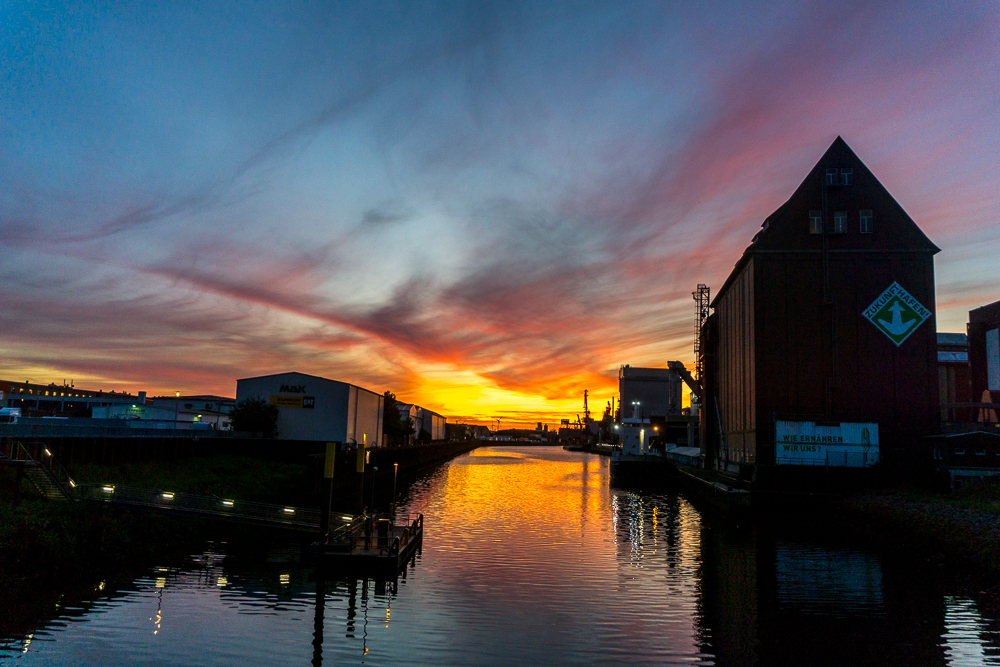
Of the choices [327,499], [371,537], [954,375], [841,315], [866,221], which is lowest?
[371,537]

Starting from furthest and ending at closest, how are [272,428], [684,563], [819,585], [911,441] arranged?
[272,428], [911,441], [684,563], [819,585]

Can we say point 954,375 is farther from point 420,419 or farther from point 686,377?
point 420,419

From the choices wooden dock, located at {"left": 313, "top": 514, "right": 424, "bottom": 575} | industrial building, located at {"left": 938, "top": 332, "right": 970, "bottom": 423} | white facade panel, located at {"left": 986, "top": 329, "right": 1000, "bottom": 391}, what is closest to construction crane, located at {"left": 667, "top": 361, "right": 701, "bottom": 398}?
industrial building, located at {"left": 938, "top": 332, "right": 970, "bottom": 423}

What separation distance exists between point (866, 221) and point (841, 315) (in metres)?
7.61

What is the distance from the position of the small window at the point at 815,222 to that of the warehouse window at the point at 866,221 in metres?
2.91

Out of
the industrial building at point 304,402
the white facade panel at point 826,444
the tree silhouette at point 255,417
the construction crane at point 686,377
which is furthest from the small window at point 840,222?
the tree silhouette at point 255,417

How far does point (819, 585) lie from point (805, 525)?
18.3 m

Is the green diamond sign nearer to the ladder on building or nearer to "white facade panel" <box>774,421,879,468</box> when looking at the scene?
"white facade panel" <box>774,421,879,468</box>

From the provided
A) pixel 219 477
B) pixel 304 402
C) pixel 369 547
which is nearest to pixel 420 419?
pixel 304 402

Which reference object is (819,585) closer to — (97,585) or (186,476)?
(97,585)

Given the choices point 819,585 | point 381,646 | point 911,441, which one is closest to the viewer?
point 381,646

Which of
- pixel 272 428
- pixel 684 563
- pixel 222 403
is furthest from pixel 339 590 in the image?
pixel 222 403

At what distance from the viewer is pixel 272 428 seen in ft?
219

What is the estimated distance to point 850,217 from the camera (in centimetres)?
5188
